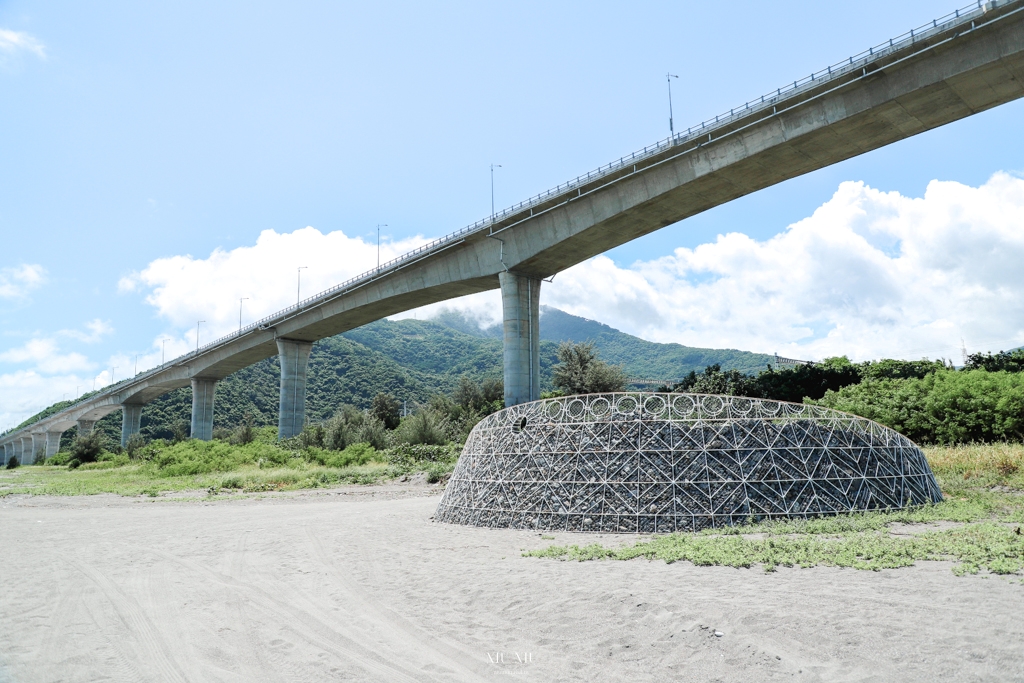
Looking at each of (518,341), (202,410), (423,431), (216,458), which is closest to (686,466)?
(518,341)

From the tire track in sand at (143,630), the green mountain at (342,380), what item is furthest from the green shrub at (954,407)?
the green mountain at (342,380)

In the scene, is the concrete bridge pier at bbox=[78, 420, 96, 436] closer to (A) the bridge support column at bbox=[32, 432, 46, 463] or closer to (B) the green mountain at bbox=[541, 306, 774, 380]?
(A) the bridge support column at bbox=[32, 432, 46, 463]

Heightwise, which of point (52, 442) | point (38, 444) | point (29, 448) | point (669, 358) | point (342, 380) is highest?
point (669, 358)

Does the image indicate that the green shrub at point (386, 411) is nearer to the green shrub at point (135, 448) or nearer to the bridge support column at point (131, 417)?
the green shrub at point (135, 448)

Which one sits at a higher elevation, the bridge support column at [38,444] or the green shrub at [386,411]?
the green shrub at [386,411]

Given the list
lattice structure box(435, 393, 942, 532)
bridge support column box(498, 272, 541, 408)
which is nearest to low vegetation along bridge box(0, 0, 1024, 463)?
bridge support column box(498, 272, 541, 408)

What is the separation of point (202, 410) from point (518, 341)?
179 ft

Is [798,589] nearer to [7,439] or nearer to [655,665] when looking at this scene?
[655,665]

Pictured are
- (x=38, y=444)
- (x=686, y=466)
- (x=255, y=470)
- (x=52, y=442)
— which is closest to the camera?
(x=686, y=466)

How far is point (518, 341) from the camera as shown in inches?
1698

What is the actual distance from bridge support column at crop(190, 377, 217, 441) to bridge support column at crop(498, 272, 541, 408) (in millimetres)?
53027

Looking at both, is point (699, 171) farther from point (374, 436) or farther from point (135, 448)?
point (135, 448)

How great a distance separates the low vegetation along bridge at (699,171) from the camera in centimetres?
2583

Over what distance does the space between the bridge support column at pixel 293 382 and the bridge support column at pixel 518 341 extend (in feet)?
99.2
